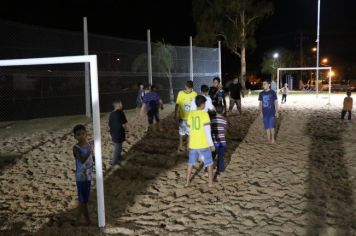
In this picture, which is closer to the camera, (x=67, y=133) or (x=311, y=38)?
(x=67, y=133)

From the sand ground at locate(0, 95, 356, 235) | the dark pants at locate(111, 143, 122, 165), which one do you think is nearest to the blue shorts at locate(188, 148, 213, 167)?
the sand ground at locate(0, 95, 356, 235)

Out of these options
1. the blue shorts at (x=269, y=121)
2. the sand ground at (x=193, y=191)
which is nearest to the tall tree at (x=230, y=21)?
the blue shorts at (x=269, y=121)

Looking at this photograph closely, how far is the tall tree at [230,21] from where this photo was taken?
3778cm

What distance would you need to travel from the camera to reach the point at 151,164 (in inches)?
310

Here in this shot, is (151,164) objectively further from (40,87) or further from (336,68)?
(336,68)

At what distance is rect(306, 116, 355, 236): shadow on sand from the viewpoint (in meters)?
4.79

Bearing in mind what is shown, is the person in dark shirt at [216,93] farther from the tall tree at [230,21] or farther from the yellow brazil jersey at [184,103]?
the tall tree at [230,21]

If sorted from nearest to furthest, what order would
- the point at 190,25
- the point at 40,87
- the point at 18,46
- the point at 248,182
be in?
the point at 248,182 → the point at 18,46 → the point at 40,87 → the point at 190,25

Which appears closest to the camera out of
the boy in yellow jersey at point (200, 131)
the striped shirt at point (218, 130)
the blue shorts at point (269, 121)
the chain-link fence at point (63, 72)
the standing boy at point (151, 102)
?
the boy in yellow jersey at point (200, 131)

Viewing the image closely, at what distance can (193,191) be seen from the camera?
6211 mm

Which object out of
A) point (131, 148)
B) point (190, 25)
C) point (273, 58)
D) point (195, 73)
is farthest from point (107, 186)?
point (190, 25)

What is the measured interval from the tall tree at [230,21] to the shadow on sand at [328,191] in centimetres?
2934

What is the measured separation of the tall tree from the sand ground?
95.8 feet

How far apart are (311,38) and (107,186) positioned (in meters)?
55.1
